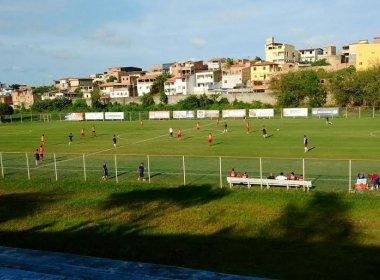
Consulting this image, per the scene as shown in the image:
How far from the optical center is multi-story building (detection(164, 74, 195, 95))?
467 feet

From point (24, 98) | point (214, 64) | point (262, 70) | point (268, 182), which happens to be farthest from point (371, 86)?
point (24, 98)

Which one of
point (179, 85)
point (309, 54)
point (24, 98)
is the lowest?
point (24, 98)

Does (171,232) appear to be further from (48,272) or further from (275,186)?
(48,272)

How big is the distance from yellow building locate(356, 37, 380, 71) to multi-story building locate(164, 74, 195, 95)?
5051 cm

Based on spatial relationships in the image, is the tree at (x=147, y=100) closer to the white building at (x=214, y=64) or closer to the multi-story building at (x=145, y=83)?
the multi-story building at (x=145, y=83)

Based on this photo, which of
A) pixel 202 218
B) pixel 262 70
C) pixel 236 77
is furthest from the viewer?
pixel 262 70

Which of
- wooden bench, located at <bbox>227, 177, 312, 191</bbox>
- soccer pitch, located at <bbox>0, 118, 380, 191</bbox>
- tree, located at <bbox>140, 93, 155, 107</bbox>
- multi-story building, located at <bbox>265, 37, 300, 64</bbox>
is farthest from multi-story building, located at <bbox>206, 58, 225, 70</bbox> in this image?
wooden bench, located at <bbox>227, 177, 312, 191</bbox>

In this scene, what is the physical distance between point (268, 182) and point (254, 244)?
8.93 metres

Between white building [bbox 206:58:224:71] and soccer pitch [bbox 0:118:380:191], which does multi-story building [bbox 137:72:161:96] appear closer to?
white building [bbox 206:58:224:71]

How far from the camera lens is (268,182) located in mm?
24297

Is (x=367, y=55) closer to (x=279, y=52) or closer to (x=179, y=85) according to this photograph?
(x=179, y=85)

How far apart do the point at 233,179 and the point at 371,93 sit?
67.1 m

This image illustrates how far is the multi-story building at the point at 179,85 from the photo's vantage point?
467 feet

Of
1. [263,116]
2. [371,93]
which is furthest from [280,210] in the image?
[371,93]
